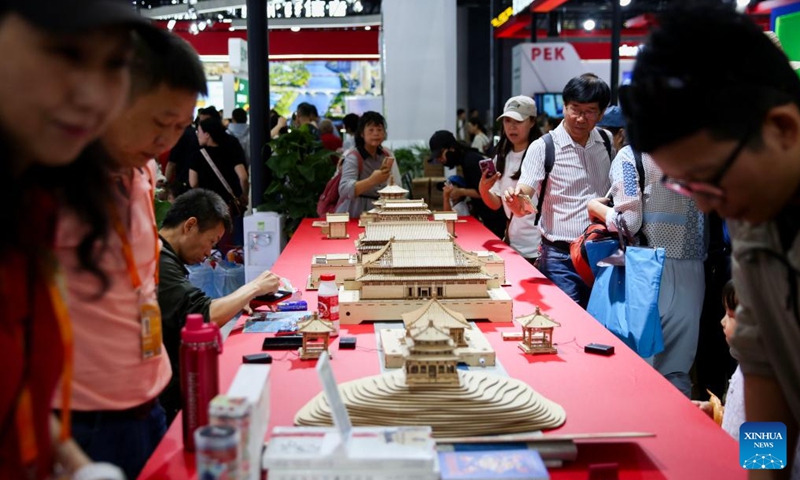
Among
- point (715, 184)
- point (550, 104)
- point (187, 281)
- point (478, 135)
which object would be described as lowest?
point (187, 281)

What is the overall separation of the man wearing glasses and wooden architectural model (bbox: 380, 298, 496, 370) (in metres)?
1.08

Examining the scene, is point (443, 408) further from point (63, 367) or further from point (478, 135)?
point (478, 135)

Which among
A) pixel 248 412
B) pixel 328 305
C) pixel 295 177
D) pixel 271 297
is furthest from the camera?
pixel 295 177

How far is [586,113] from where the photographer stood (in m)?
3.78

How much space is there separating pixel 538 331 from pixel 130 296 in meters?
1.28

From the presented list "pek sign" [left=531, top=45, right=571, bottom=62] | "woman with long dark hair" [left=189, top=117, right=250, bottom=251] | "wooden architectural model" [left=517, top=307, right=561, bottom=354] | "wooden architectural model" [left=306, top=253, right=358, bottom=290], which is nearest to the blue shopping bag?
"wooden architectural model" [left=517, top=307, right=561, bottom=354]

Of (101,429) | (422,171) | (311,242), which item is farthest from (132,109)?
(422,171)

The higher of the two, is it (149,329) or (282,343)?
(149,329)

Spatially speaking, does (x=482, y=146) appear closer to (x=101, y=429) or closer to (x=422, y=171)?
(x=422, y=171)

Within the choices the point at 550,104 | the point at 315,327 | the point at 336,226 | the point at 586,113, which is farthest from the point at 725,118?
the point at 550,104

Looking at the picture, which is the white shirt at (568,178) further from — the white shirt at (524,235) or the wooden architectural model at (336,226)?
the wooden architectural model at (336,226)

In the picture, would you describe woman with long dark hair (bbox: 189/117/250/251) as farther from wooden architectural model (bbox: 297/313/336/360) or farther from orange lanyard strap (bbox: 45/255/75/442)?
orange lanyard strap (bbox: 45/255/75/442)

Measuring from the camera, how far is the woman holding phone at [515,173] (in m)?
4.57

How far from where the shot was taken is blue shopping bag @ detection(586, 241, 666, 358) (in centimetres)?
302
